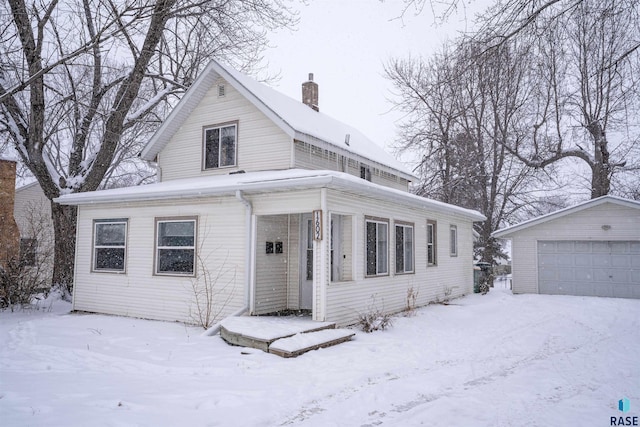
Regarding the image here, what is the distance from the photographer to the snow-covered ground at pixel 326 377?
468 centimetres

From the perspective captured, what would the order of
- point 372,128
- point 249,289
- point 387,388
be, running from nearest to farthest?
point 387,388 < point 249,289 < point 372,128

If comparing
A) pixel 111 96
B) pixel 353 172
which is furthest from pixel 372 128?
pixel 353 172

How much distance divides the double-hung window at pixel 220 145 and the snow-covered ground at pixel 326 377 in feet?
16.1

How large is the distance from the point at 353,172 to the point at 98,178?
8609mm

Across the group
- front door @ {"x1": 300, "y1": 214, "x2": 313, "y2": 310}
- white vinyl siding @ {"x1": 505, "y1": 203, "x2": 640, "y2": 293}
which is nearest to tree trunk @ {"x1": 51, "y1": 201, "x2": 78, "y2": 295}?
front door @ {"x1": 300, "y1": 214, "x2": 313, "y2": 310}

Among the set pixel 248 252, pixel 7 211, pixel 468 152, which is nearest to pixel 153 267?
pixel 248 252

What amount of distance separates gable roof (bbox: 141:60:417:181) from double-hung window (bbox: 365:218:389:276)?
9.46 ft

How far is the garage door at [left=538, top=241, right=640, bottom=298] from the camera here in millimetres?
16000

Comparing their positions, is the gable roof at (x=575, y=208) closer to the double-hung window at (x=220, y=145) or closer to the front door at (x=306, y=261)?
the front door at (x=306, y=261)

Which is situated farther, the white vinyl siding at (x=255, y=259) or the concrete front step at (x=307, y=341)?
the white vinyl siding at (x=255, y=259)

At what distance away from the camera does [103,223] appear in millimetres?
12281

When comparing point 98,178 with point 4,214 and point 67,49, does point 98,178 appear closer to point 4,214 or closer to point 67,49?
point 4,214

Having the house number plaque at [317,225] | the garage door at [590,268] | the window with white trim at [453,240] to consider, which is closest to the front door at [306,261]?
the house number plaque at [317,225]

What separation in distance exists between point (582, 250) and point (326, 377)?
14.3m
